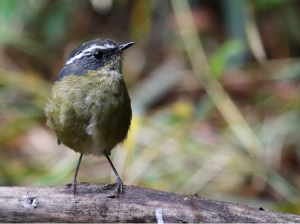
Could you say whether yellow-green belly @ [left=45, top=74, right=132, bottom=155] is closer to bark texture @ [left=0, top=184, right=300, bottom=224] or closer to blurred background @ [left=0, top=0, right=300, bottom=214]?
bark texture @ [left=0, top=184, right=300, bottom=224]

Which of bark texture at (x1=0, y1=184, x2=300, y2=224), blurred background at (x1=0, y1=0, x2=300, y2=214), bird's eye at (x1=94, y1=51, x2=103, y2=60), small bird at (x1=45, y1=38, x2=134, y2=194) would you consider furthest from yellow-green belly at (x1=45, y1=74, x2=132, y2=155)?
blurred background at (x1=0, y1=0, x2=300, y2=214)

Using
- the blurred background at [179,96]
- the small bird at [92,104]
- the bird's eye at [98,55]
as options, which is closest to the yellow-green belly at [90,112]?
the small bird at [92,104]

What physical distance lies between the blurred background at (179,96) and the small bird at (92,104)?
134 centimetres

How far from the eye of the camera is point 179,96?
20.4 feet

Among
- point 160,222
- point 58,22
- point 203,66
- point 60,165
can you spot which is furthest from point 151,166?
point 58,22

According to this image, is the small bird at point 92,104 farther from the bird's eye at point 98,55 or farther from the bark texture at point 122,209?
the bark texture at point 122,209

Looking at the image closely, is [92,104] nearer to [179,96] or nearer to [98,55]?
[98,55]

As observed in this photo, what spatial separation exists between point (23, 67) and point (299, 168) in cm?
459

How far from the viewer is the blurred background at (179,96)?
15.1ft

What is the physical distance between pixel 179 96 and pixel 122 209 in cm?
369

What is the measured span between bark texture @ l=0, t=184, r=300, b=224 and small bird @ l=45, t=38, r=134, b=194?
133 millimetres

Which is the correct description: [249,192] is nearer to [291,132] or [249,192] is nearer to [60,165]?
[291,132]

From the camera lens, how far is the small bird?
2.98 meters

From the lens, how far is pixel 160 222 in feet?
8.43
